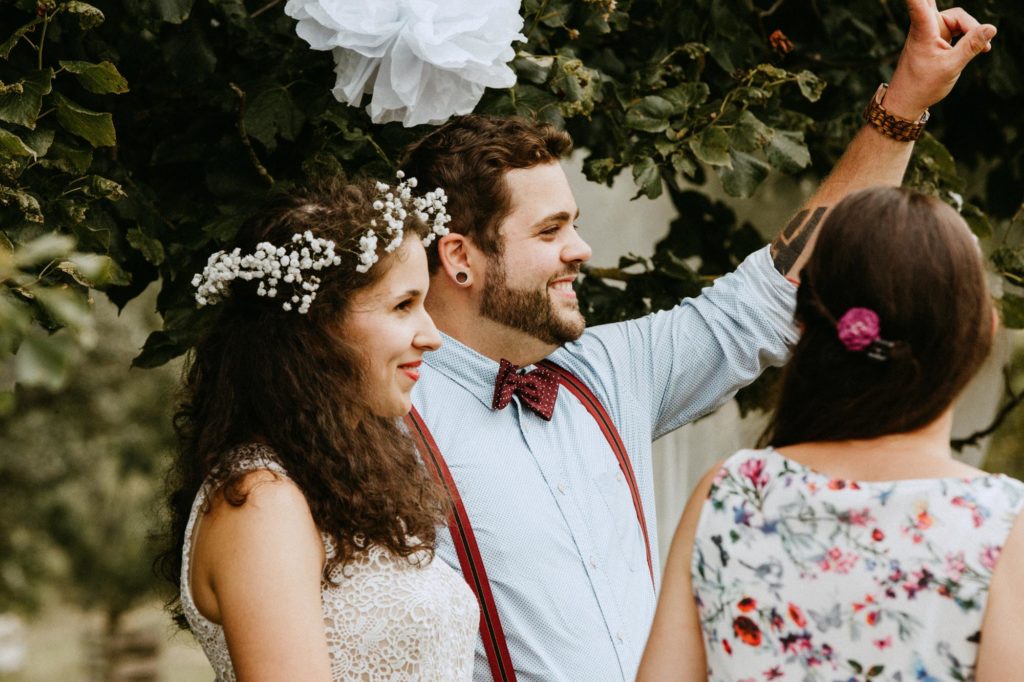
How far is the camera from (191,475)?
1.70 metres

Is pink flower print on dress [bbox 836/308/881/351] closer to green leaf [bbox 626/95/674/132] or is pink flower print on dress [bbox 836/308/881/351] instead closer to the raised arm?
the raised arm

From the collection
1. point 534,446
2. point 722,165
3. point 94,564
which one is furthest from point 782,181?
point 94,564

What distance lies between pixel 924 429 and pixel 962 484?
67 millimetres

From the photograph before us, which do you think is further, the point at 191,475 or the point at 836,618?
the point at 191,475

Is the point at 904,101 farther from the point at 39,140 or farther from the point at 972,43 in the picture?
the point at 39,140

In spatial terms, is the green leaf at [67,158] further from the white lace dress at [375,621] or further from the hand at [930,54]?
the hand at [930,54]

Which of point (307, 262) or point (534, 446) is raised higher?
point (307, 262)

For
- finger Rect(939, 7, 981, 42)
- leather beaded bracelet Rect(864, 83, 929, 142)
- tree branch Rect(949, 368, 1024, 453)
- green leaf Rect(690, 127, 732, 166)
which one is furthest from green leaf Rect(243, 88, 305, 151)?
tree branch Rect(949, 368, 1024, 453)

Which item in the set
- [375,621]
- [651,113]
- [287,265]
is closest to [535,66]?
[651,113]

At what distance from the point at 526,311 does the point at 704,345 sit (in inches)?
12.4

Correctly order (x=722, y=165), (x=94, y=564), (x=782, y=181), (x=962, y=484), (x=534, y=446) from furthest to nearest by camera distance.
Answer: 1. (x=94, y=564)
2. (x=782, y=181)
3. (x=722, y=165)
4. (x=534, y=446)
5. (x=962, y=484)

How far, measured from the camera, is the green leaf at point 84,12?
6.18 ft

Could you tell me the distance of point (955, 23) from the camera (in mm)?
2033

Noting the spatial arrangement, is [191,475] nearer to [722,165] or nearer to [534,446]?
[534,446]
